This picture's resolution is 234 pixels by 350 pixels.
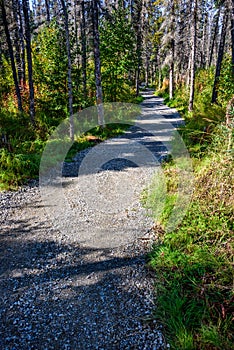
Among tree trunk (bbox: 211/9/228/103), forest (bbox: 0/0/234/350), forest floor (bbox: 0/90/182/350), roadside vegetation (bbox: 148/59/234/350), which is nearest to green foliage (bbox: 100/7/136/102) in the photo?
forest (bbox: 0/0/234/350)

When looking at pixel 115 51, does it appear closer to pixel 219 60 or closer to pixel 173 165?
pixel 219 60

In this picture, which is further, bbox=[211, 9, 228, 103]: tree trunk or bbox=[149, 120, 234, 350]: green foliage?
bbox=[211, 9, 228, 103]: tree trunk

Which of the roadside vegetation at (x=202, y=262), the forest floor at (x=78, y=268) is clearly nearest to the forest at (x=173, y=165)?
the roadside vegetation at (x=202, y=262)

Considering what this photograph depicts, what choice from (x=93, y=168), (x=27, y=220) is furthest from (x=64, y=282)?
(x=93, y=168)

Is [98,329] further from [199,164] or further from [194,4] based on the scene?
[194,4]

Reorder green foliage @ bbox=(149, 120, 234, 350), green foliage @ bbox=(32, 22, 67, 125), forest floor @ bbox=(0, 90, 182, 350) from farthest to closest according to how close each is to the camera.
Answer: green foliage @ bbox=(32, 22, 67, 125) < forest floor @ bbox=(0, 90, 182, 350) < green foliage @ bbox=(149, 120, 234, 350)

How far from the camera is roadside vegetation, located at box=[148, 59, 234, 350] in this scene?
3074mm

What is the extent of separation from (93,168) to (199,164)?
159 inches

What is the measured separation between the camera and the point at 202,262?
403 centimetres

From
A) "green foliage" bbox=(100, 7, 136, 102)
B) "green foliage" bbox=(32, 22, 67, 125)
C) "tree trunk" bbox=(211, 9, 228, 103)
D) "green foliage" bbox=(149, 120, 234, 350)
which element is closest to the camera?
"green foliage" bbox=(149, 120, 234, 350)

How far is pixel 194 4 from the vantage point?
1515 cm

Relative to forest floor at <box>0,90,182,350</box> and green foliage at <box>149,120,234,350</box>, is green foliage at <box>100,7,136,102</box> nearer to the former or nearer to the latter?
forest floor at <box>0,90,182,350</box>

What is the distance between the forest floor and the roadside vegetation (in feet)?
0.84

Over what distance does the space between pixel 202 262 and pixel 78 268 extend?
2137 mm
